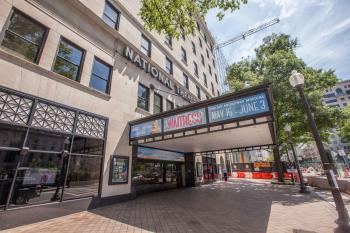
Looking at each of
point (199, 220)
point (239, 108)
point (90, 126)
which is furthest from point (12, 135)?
point (239, 108)

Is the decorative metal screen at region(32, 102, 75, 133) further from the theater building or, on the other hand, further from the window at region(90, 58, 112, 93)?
the window at region(90, 58, 112, 93)

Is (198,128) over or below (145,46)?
below

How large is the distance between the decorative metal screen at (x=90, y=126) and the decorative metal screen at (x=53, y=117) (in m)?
0.42

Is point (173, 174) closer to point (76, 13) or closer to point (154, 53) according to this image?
point (154, 53)

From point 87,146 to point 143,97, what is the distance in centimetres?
602

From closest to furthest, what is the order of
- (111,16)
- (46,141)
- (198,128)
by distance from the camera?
1. (46,141)
2. (198,128)
3. (111,16)

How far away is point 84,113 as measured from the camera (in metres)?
9.12

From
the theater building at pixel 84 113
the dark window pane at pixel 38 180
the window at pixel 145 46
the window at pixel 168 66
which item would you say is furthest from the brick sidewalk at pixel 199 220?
the window at pixel 168 66

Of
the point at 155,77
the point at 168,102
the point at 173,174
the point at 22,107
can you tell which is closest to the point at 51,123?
the point at 22,107

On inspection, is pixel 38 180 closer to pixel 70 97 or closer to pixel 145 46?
pixel 70 97

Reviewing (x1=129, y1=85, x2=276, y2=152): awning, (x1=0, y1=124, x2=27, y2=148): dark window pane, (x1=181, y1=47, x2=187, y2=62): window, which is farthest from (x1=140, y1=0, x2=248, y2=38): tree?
(x1=181, y1=47, x2=187, y2=62): window

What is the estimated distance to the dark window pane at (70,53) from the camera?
8972 mm

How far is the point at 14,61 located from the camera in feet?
22.6

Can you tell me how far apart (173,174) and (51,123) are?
11.4m
